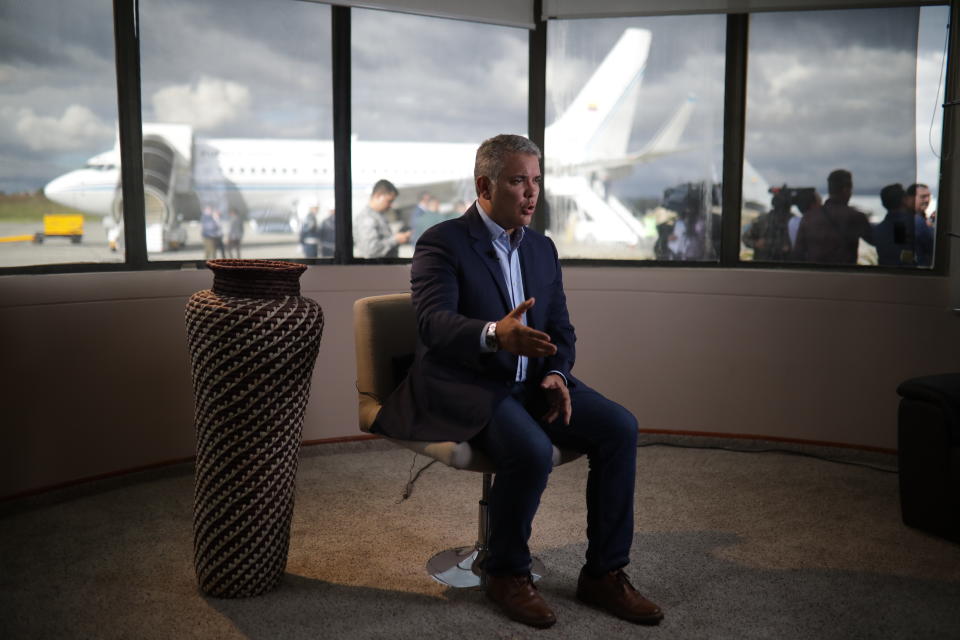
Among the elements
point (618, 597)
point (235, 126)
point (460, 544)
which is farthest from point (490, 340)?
point (235, 126)

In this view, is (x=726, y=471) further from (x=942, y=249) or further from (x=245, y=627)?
(x=245, y=627)

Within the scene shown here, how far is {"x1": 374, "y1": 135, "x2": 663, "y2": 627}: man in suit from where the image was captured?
Result: 2453mm

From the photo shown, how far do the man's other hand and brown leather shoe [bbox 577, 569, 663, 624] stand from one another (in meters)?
0.49

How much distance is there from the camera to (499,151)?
2.59 m

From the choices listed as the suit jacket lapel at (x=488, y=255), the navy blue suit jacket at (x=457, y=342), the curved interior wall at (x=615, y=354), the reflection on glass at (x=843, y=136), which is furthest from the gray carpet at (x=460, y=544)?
the reflection on glass at (x=843, y=136)

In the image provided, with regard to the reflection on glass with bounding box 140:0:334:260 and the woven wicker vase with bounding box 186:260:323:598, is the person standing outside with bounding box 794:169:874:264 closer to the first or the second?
the reflection on glass with bounding box 140:0:334:260

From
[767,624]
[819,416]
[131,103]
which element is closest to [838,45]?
[819,416]

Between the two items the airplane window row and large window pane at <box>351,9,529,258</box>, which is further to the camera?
large window pane at <box>351,9,529,258</box>

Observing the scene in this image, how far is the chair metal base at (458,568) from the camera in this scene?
2756mm

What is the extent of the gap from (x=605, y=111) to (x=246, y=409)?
2699 millimetres

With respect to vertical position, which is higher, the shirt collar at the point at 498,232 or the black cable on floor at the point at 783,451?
the shirt collar at the point at 498,232

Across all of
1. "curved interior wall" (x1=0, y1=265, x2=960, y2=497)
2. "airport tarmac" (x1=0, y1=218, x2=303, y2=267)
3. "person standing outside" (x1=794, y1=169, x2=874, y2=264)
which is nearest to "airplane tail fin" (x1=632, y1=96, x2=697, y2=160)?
"curved interior wall" (x1=0, y1=265, x2=960, y2=497)

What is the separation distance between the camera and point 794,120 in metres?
4.26

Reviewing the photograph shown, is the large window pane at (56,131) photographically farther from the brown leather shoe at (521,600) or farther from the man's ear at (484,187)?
the brown leather shoe at (521,600)
